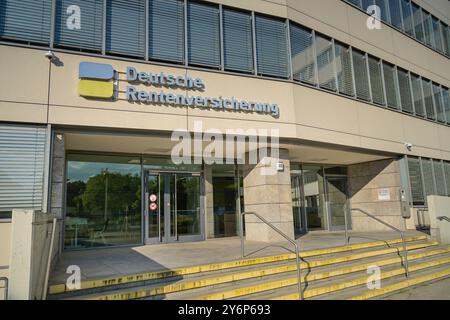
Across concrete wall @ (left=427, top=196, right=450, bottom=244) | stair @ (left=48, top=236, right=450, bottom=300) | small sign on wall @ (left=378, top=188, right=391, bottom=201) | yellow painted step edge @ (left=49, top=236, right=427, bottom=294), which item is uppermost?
small sign on wall @ (left=378, top=188, right=391, bottom=201)

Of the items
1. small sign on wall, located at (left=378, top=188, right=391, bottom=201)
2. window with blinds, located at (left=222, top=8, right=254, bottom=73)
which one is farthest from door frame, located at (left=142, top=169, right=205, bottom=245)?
small sign on wall, located at (left=378, top=188, right=391, bottom=201)

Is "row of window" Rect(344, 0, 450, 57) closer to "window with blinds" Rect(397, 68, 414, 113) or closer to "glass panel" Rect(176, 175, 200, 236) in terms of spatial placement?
"window with blinds" Rect(397, 68, 414, 113)

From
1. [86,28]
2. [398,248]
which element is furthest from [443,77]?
[86,28]

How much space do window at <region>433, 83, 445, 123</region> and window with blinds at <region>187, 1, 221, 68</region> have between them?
12.0 m

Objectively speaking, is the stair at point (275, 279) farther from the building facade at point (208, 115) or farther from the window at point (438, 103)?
the window at point (438, 103)

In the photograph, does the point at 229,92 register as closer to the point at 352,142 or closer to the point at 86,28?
the point at 86,28

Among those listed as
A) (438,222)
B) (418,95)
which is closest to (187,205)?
(438,222)

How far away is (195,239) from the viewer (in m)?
11.6

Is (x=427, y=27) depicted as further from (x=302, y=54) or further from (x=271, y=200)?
(x=271, y=200)

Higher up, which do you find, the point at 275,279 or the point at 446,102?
the point at 446,102

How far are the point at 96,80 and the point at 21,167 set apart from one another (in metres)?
2.48

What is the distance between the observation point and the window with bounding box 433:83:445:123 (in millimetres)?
16500

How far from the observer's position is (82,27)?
27.0ft

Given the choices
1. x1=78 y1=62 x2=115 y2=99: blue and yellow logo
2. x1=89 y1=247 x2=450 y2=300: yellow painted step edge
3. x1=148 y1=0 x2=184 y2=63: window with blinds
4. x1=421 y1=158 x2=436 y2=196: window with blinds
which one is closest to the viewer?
x1=89 y1=247 x2=450 y2=300: yellow painted step edge
